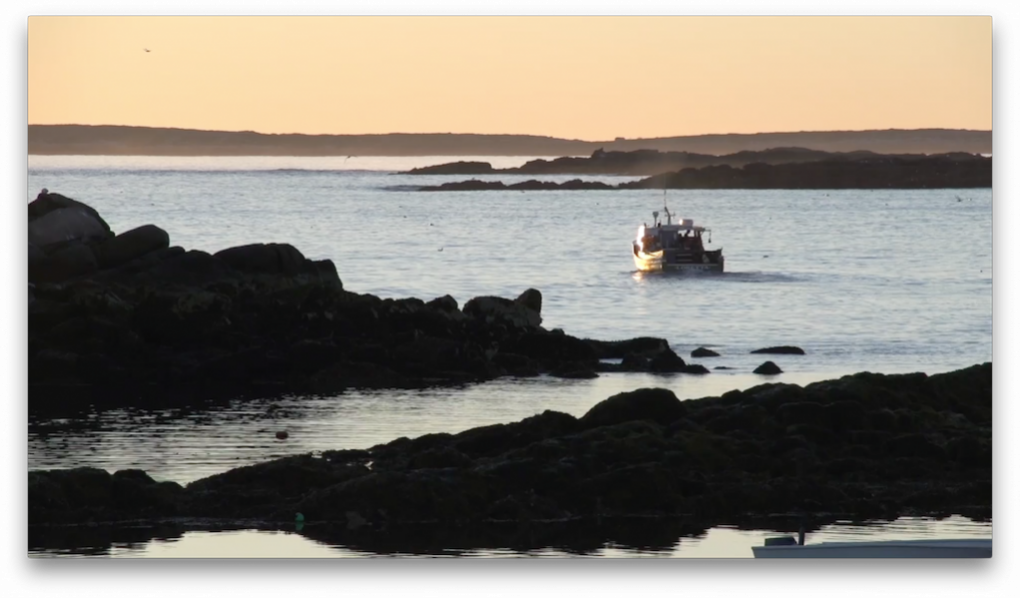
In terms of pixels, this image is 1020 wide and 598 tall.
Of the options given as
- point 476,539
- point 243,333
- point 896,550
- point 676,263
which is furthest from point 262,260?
point 676,263

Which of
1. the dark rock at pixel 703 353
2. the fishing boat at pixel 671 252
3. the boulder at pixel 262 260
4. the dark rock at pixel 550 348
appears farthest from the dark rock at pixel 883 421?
the fishing boat at pixel 671 252

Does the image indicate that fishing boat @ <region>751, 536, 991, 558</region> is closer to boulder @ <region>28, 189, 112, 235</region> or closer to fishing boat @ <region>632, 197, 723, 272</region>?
boulder @ <region>28, 189, 112, 235</region>

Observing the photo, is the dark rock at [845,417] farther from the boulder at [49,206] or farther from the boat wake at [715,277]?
the boat wake at [715,277]

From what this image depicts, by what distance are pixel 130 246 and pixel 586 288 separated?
2899 cm

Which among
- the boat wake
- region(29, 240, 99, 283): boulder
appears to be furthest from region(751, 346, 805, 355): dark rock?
the boat wake

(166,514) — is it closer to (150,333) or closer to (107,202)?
(150,333)

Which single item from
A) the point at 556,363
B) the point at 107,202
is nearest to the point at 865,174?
the point at 107,202

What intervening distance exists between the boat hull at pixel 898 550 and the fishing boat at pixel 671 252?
5492 cm

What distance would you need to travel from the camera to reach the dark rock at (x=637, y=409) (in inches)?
909

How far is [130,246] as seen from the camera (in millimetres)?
39531

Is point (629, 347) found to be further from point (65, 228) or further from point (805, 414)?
point (805, 414)

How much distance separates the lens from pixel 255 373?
35000mm
